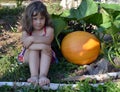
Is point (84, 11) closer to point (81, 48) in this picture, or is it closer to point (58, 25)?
point (58, 25)

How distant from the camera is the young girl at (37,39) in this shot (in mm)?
4059

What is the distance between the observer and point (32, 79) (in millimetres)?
3912

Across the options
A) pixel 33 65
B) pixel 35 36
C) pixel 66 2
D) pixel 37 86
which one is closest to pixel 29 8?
pixel 35 36

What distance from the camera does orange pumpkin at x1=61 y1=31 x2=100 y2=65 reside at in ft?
14.2

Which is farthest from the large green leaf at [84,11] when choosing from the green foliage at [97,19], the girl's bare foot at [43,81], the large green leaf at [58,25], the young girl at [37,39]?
the girl's bare foot at [43,81]

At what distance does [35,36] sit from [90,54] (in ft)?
2.10

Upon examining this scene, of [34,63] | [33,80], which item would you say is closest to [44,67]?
[34,63]

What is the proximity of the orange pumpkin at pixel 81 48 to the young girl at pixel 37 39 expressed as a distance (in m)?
0.25

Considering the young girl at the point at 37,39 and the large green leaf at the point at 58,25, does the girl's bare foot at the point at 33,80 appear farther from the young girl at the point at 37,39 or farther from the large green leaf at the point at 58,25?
the large green leaf at the point at 58,25

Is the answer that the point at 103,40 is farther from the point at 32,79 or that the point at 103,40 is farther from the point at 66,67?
the point at 32,79

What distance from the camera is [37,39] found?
4176 millimetres

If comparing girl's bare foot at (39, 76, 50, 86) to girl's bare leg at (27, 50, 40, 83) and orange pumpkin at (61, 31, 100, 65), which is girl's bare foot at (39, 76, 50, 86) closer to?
girl's bare leg at (27, 50, 40, 83)

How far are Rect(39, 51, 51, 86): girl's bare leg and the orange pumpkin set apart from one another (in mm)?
A: 328

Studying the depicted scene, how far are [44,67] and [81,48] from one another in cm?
A: 51
